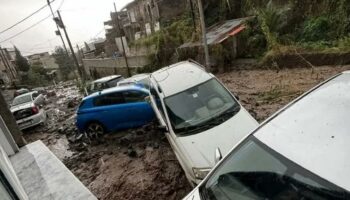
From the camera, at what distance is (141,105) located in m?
8.25

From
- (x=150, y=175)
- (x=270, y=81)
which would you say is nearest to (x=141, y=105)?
(x=150, y=175)

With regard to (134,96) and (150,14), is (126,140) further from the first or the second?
(150,14)

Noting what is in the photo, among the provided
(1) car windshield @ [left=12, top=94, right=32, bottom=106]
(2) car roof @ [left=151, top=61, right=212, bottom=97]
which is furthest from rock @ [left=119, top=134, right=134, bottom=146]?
(1) car windshield @ [left=12, top=94, right=32, bottom=106]

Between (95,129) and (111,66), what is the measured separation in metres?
17.1

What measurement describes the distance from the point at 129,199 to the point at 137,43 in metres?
20.0

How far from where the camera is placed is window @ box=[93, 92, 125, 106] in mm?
8609

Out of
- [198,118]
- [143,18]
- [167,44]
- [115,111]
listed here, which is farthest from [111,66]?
[198,118]

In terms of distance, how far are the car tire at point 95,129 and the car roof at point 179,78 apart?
3334 millimetres

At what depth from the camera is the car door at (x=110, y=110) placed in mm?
8523

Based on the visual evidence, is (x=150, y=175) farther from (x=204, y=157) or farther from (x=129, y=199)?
(x=204, y=157)

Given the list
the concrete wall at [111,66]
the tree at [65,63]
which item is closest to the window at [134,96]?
the concrete wall at [111,66]

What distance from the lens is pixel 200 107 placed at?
5258 mm

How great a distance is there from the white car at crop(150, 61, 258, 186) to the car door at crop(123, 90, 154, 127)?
77.3 inches

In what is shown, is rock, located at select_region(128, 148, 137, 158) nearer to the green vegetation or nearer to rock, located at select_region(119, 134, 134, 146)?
rock, located at select_region(119, 134, 134, 146)
